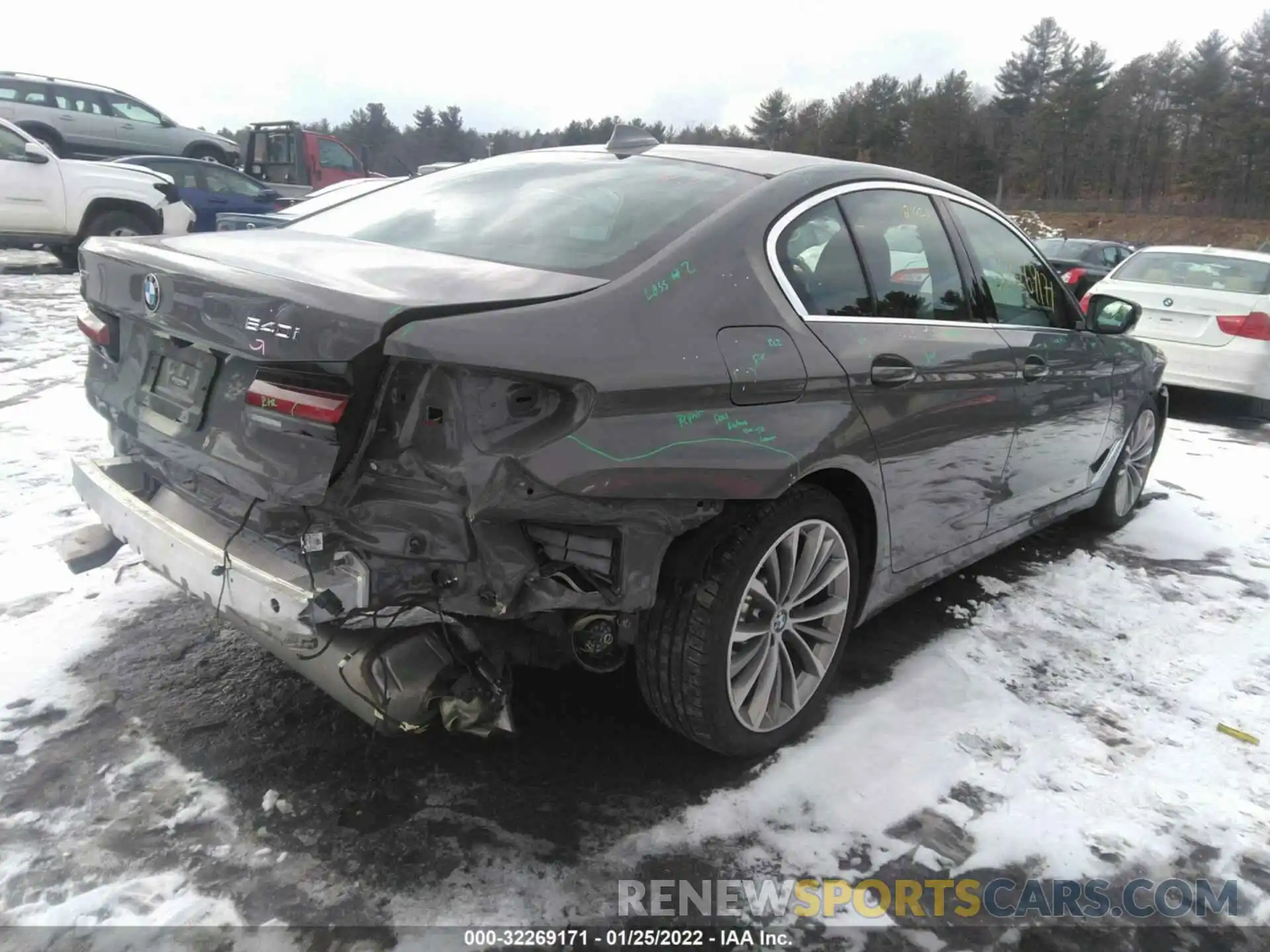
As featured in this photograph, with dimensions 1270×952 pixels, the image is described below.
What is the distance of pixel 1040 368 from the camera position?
3.57 metres

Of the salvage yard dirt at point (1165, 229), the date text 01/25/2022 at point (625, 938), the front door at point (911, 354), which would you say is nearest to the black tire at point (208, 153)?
the front door at point (911, 354)

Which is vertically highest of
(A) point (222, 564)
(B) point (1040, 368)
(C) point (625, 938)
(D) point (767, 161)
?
(D) point (767, 161)

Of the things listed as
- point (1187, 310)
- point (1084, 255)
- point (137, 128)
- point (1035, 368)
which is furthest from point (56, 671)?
point (137, 128)

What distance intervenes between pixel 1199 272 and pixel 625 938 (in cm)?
872

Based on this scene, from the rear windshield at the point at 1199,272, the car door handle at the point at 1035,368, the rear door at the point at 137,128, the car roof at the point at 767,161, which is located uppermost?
the rear door at the point at 137,128

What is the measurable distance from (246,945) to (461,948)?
0.46 metres

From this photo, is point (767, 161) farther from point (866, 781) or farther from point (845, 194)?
point (866, 781)

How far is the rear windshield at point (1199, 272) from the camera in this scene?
8016 millimetres

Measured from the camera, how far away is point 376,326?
1878mm

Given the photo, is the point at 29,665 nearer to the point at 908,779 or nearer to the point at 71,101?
the point at 908,779

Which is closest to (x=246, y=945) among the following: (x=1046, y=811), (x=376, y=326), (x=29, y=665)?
(x=376, y=326)

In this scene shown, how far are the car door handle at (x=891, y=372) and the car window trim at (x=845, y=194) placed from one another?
13 cm

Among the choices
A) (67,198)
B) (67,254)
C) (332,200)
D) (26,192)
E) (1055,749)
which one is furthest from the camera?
(67,254)

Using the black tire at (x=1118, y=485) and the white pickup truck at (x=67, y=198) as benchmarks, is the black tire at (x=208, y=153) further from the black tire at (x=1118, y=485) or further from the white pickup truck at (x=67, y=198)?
the black tire at (x=1118, y=485)
